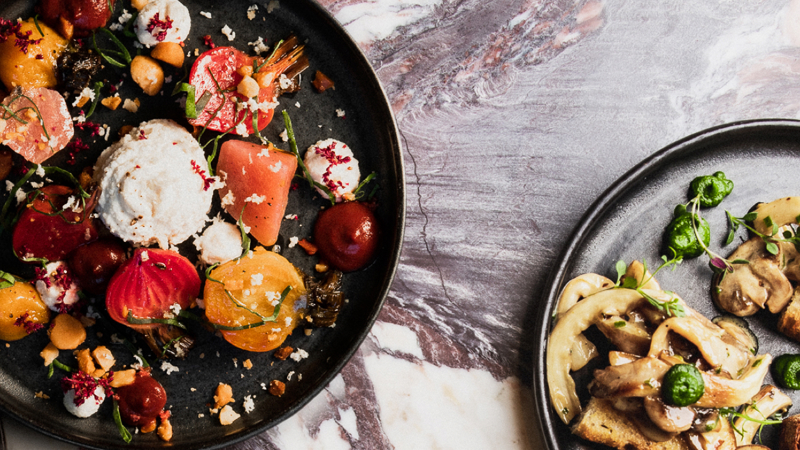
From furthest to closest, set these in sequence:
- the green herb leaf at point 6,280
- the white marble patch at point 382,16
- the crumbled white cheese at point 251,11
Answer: the white marble patch at point 382,16 < the crumbled white cheese at point 251,11 < the green herb leaf at point 6,280

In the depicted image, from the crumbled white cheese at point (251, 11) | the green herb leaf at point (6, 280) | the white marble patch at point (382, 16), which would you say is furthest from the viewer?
the white marble patch at point (382, 16)

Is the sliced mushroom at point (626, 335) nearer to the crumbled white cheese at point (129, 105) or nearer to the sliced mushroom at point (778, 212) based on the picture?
the sliced mushroom at point (778, 212)

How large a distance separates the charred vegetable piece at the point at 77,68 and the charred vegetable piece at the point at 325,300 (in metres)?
0.93

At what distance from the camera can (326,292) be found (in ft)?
5.28

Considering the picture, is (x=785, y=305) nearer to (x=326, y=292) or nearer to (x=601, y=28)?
(x=601, y=28)

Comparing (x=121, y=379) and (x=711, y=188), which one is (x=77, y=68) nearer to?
(x=121, y=379)

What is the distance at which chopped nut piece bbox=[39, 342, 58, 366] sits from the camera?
5.15 ft

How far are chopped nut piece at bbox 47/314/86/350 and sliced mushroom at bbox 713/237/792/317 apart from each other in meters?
2.11

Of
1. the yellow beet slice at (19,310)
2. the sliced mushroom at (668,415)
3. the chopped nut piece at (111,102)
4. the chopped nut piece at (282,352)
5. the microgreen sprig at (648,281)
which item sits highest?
the chopped nut piece at (111,102)

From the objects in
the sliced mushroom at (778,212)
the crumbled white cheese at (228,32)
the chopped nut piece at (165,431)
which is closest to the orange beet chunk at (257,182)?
the crumbled white cheese at (228,32)

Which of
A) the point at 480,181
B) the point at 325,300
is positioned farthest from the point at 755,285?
the point at 325,300

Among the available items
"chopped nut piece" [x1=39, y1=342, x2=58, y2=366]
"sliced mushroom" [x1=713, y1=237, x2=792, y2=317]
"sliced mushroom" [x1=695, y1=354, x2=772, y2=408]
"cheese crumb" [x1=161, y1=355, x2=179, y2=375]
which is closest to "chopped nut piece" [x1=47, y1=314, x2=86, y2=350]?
"chopped nut piece" [x1=39, y1=342, x2=58, y2=366]

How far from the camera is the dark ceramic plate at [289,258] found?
157cm

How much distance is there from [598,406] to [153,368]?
1471mm
